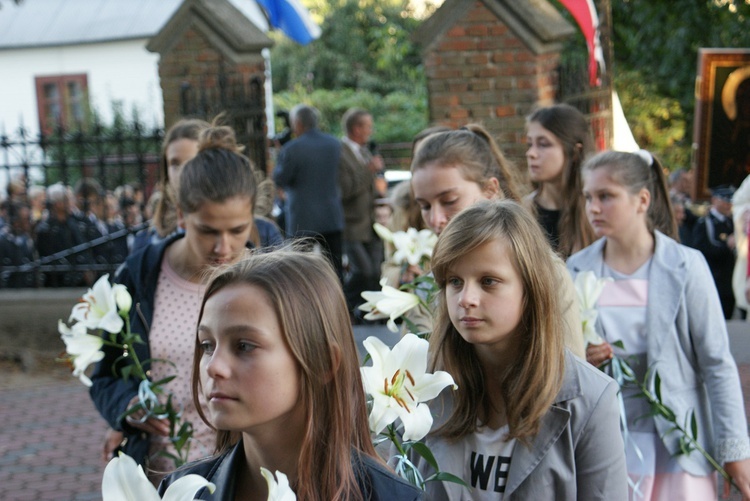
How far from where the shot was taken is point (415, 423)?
7.75ft

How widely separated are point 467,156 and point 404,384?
62.3 inches

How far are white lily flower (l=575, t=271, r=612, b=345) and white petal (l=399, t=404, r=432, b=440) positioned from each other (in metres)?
1.26

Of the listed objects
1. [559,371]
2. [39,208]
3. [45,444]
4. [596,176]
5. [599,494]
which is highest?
[596,176]

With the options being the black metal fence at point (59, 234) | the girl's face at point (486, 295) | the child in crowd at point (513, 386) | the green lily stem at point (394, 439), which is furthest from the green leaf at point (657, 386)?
the black metal fence at point (59, 234)

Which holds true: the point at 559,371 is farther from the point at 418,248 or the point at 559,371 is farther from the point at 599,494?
the point at 418,248

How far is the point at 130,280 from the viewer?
147 inches

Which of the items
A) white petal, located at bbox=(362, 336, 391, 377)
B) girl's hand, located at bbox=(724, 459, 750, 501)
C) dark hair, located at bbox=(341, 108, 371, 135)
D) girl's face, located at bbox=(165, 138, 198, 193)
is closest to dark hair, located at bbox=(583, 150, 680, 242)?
girl's hand, located at bbox=(724, 459, 750, 501)

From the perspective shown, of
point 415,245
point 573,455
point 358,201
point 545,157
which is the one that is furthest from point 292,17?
point 573,455

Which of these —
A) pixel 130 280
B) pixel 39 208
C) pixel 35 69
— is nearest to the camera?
pixel 130 280

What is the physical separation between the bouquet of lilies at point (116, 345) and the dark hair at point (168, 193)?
96cm

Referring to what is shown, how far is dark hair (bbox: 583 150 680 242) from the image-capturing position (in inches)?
167

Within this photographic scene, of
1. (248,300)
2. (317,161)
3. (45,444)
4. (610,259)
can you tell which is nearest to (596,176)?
(610,259)

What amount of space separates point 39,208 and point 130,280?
8.96m

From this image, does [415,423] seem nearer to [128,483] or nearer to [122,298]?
[128,483]
